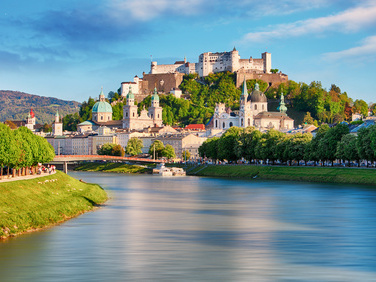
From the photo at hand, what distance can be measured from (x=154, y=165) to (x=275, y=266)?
314 feet

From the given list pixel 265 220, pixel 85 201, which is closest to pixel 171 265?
pixel 265 220

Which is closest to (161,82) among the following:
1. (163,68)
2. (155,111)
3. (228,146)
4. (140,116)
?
(163,68)

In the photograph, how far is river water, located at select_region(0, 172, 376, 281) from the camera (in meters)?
22.7

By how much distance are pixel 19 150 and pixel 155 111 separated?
136330mm

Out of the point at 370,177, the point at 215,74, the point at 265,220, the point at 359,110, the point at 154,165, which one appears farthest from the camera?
the point at 215,74

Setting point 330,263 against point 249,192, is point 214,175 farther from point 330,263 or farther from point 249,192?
point 330,263

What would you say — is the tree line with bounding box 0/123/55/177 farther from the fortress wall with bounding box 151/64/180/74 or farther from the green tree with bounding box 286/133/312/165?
the fortress wall with bounding box 151/64/180/74

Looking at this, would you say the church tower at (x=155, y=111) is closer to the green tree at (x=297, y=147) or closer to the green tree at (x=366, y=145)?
the green tree at (x=297, y=147)

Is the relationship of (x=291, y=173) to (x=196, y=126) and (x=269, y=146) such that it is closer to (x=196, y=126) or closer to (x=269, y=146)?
(x=269, y=146)

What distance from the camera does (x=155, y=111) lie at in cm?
18338

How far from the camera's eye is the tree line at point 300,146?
68.8m

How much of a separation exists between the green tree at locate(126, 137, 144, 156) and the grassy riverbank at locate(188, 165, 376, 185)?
4911cm

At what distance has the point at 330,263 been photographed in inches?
960

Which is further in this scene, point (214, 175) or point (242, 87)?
point (242, 87)
